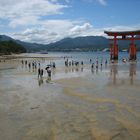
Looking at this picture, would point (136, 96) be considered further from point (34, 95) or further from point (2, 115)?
point (2, 115)

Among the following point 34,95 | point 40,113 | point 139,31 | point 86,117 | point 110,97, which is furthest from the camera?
point 139,31

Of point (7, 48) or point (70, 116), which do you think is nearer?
point (70, 116)

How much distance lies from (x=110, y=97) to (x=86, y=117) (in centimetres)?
634

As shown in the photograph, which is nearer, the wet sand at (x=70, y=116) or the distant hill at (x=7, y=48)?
the wet sand at (x=70, y=116)

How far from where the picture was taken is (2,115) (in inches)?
604

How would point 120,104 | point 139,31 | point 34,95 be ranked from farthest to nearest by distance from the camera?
1. point 139,31
2. point 34,95
3. point 120,104

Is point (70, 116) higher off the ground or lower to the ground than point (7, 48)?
lower

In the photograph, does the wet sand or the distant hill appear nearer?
the wet sand

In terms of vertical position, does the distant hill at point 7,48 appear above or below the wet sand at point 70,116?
above

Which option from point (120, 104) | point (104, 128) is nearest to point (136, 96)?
point (120, 104)

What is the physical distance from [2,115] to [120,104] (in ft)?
25.8

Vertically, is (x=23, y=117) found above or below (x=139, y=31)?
below

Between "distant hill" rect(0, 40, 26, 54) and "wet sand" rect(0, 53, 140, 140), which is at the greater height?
"distant hill" rect(0, 40, 26, 54)

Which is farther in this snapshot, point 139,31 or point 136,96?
point 139,31
